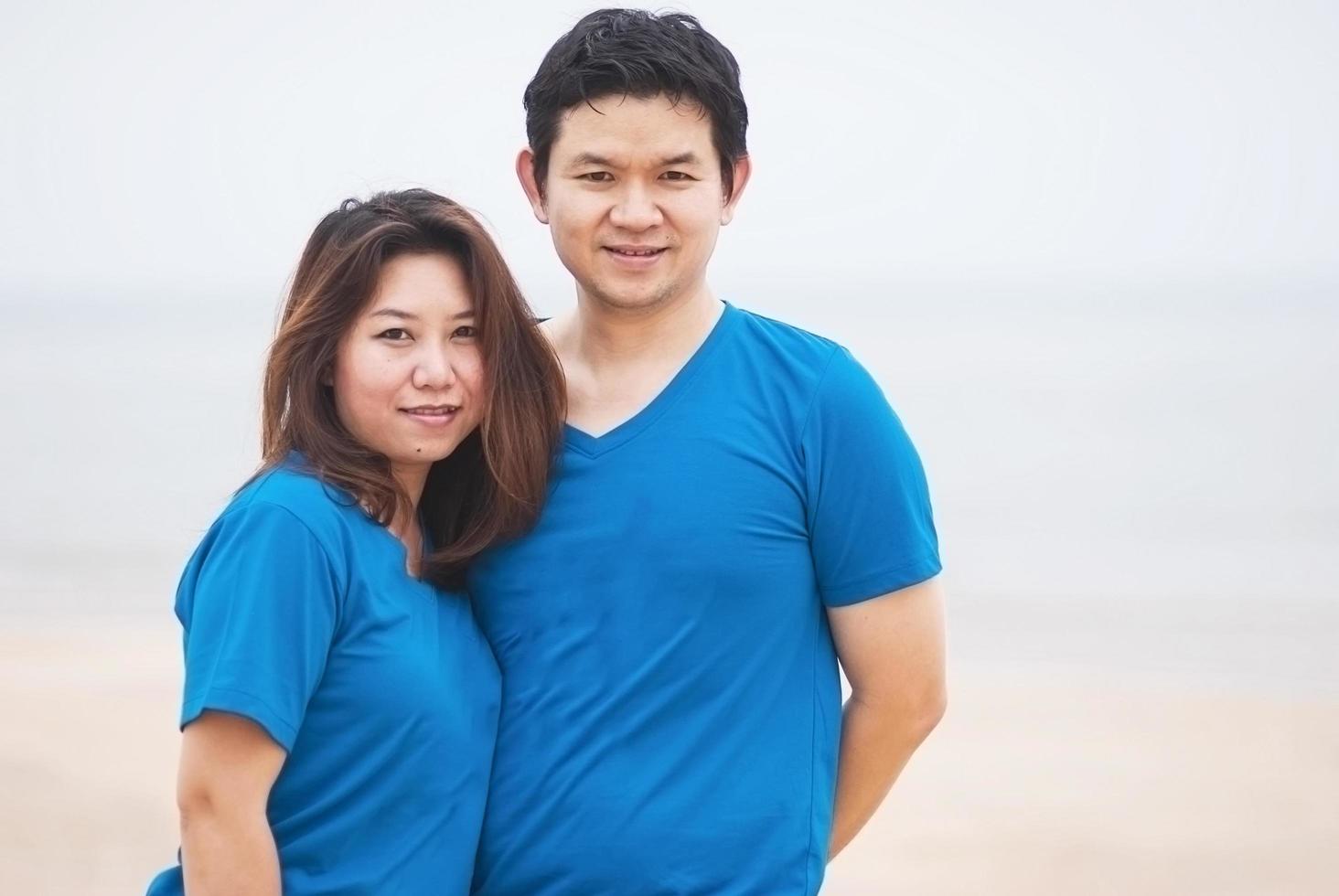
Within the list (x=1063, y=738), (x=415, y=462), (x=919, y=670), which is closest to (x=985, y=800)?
(x=1063, y=738)

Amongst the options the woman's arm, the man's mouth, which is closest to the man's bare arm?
the man's mouth

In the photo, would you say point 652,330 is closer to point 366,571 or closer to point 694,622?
point 694,622

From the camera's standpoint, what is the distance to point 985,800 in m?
6.31

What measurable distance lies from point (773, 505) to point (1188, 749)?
4975 mm

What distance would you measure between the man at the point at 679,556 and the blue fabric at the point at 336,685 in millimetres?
153

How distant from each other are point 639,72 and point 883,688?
93 centimetres

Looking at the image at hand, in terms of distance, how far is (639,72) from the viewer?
7.98 ft

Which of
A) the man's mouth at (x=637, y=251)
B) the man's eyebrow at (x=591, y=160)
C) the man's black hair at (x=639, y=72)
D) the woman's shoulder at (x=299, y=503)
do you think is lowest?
the woman's shoulder at (x=299, y=503)

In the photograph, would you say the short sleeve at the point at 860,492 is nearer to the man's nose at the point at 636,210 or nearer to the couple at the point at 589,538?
the couple at the point at 589,538

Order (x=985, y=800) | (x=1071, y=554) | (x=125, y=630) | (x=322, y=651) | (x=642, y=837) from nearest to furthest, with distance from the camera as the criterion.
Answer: (x=322, y=651) < (x=642, y=837) < (x=985, y=800) < (x=125, y=630) < (x=1071, y=554)

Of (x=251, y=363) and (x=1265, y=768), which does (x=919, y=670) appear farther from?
(x=251, y=363)

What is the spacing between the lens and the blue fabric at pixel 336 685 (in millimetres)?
2037

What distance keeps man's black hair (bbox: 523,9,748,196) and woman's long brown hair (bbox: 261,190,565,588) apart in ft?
0.83

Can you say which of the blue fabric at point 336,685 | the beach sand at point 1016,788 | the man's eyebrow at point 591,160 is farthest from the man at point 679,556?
the beach sand at point 1016,788
